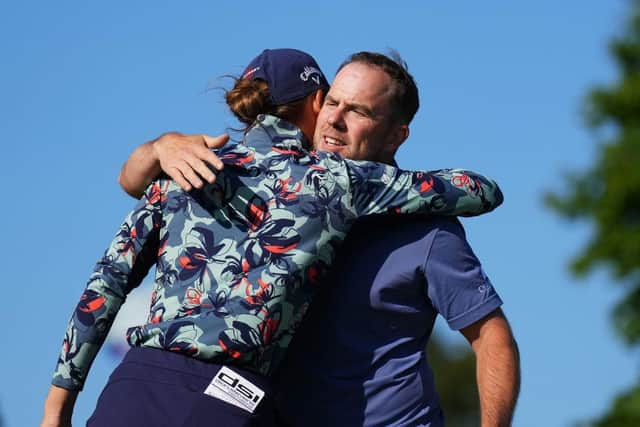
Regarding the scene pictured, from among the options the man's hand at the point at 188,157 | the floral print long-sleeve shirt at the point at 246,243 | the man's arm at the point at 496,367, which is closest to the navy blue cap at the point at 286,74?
the floral print long-sleeve shirt at the point at 246,243

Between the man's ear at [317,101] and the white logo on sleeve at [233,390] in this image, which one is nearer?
the white logo on sleeve at [233,390]

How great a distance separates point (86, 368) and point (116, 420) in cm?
47

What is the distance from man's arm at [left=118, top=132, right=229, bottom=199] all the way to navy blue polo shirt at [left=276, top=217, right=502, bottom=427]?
60 cm

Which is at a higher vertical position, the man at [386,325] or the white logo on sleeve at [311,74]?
the white logo on sleeve at [311,74]

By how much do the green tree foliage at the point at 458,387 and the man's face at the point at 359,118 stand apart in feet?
153

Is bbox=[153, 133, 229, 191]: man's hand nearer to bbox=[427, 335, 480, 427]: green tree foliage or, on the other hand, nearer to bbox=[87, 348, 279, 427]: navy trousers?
bbox=[87, 348, 279, 427]: navy trousers

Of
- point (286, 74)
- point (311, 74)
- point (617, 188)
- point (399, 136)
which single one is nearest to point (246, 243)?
point (286, 74)

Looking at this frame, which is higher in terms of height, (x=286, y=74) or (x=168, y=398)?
(x=286, y=74)

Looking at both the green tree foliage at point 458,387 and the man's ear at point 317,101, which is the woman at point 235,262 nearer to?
the man's ear at point 317,101

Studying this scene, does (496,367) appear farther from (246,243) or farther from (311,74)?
(311,74)

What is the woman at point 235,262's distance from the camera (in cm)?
533

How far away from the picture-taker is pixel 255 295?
538 centimetres

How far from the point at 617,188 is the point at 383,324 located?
3505 centimetres

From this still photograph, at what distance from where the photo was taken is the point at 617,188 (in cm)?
4019
